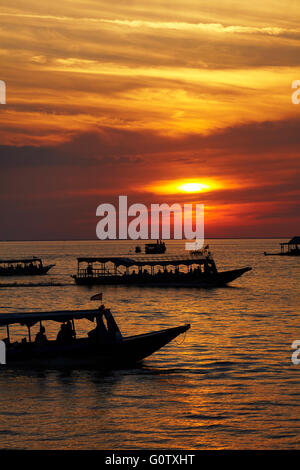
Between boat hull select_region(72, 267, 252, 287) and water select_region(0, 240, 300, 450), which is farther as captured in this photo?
boat hull select_region(72, 267, 252, 287)

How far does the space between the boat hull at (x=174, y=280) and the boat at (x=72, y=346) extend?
50.0 metres

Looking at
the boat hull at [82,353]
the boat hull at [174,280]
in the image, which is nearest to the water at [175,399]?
the boat hull at [82,353]

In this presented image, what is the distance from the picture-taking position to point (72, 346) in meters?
27.2

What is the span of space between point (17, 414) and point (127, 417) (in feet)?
12.8

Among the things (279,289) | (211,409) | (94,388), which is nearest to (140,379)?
(94,388)

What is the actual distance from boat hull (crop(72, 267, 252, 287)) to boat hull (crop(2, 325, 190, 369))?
4954cm

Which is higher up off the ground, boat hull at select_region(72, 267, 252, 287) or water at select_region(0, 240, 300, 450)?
boat hull at select_region(72, 267, 252, 287)

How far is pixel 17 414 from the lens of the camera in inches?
841

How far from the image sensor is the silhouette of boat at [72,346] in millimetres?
27125

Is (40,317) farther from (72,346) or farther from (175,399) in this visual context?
(175,399)

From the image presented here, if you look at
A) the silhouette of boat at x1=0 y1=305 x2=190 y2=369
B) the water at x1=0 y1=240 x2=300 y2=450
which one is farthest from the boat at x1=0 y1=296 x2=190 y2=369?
the water at x1=0 y1=240 x2=300 y2=450

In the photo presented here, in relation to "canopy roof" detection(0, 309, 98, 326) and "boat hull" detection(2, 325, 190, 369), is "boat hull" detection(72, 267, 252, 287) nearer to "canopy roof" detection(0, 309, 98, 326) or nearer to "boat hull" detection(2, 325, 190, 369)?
"boat hull" detection(2, 325, 190, 369)

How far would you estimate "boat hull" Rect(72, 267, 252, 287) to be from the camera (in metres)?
77.6

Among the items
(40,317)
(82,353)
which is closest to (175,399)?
(82,353)
